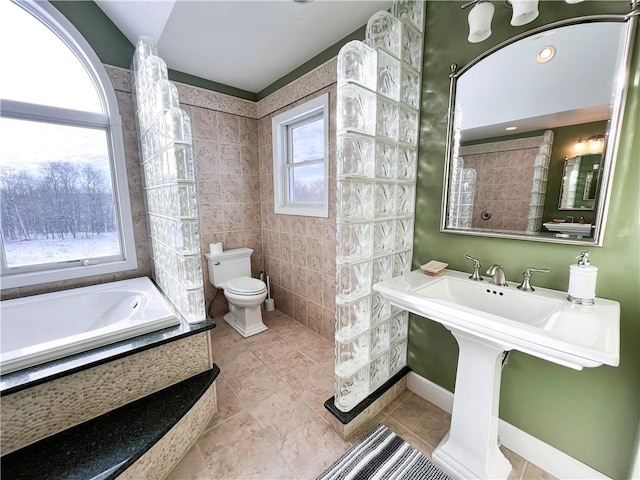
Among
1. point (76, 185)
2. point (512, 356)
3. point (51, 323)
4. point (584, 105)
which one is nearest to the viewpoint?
point (584, 105)

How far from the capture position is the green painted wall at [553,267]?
41.3 inches

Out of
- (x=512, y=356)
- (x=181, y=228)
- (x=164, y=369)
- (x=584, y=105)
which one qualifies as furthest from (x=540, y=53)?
(x=164, y=369)

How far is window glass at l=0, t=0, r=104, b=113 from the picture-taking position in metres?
1.77

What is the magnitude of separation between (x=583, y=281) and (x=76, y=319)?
305 centimetres

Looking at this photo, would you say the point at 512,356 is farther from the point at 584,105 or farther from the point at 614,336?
the point at 584,105

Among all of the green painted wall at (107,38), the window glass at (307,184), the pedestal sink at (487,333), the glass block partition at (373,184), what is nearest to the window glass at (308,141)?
the window glass at (307,184)

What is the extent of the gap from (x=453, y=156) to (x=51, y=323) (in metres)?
2.92

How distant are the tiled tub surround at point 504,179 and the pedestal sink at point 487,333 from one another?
0.34 m

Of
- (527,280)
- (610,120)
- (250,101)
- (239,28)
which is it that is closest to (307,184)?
(250,101)

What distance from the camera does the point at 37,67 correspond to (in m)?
1.87

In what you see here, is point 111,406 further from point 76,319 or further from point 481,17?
point 481,17

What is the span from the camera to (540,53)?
118 cm

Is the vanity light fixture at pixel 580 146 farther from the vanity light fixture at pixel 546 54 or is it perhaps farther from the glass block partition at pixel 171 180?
the glass block partition at pixel 171 180

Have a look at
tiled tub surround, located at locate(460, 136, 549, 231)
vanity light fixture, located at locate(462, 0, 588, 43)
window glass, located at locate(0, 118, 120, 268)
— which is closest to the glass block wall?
tiled tub surround, located at locate(460, 136, 549, 231)
